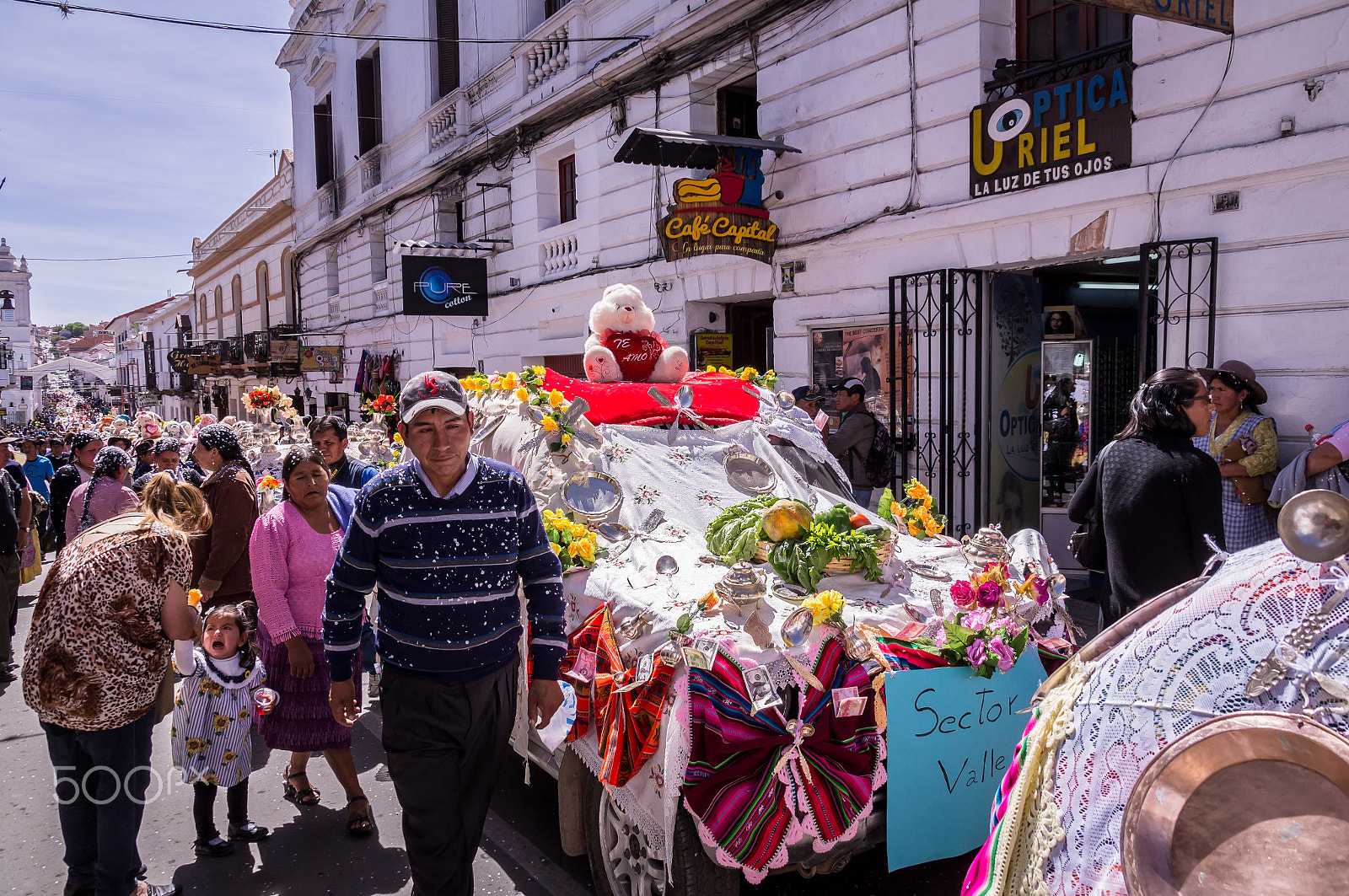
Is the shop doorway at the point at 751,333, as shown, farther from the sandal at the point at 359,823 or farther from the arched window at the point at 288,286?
the arched window at the point at 288,286

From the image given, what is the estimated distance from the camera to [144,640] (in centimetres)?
328

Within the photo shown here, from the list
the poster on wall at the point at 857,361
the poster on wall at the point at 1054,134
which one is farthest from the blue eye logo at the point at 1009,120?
the poster on wall at the point at 857,361

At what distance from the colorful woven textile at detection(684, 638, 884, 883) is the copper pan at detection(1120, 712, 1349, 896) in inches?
59.9

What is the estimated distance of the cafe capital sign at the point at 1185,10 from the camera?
197 inches

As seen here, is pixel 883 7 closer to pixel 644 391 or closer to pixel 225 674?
pixel 644 391

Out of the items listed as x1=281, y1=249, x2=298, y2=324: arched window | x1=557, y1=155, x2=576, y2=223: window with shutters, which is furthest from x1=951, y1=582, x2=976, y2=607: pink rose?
x1=281, y1=249, x2=298, y2=324: arched window

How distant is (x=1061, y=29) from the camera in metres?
7.55

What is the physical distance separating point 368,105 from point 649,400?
753 inches

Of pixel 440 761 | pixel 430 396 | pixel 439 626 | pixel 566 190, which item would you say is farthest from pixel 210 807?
pixel 566 190

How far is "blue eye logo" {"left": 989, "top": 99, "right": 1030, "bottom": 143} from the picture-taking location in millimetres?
7293

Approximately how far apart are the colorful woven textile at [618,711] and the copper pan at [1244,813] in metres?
1.74

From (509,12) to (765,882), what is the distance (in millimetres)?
14822

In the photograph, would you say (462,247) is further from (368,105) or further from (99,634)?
(99,634)

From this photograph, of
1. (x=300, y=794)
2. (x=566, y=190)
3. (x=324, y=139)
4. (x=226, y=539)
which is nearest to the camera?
(x=300, y=794)
